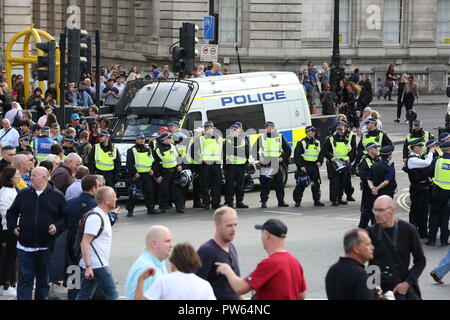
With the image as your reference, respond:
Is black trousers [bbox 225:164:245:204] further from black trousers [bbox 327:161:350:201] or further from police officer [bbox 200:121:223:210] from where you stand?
black trousers [bbox 327:161:350:201]

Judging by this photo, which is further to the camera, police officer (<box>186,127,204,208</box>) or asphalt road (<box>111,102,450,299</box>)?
police officer (<box>186,127,204,208</box>)

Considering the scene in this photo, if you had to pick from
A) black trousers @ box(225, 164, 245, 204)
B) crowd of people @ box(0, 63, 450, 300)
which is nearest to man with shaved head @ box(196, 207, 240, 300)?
crowd of people @ box(0, 63, 450, 300)

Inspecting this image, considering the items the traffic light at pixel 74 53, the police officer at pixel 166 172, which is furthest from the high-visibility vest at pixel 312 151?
the traffic light at pixel 74 53

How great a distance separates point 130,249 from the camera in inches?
663

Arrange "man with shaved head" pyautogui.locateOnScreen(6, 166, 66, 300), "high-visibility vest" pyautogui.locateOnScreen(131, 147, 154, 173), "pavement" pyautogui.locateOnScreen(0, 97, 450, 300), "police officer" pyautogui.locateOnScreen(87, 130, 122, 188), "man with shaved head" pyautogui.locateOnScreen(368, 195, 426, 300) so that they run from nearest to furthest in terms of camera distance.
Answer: "man with shaved head" pyautogui.locateOnScreen(368, 195, 426, 300)
"man with shaved head" pyautogui.locateOnScreen(6, 166, 66, 300)
"pavement" pyautogui.locateOnScreen(0, 97, 450, 300)
"police officer" pyautogui.locateOnScreen(87, 130, 122, 188)
"high-visibility vest" pyautogui.locateOnScreen(131, 147, 154, 173)

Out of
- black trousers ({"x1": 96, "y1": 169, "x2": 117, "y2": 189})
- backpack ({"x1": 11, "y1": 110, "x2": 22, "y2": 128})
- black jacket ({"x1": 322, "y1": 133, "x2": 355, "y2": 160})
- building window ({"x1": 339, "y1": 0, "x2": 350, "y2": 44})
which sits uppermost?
building window ({"x1": 339, "y1": 0, "x2": 350, "y2": 44})

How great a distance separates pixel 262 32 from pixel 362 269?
35.0 meters

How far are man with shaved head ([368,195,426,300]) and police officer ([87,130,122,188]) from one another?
996 cm

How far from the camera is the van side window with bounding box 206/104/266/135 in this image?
22406mm

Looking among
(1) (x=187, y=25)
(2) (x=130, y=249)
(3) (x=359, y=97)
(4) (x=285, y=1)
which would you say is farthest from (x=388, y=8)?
(2) (x=130, y=249)

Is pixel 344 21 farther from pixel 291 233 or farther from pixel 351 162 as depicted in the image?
pixel 291 233

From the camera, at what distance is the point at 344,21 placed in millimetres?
44875

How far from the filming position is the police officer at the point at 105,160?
20.4 m

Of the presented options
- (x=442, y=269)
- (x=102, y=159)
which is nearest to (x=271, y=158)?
(x=102, y=159)
